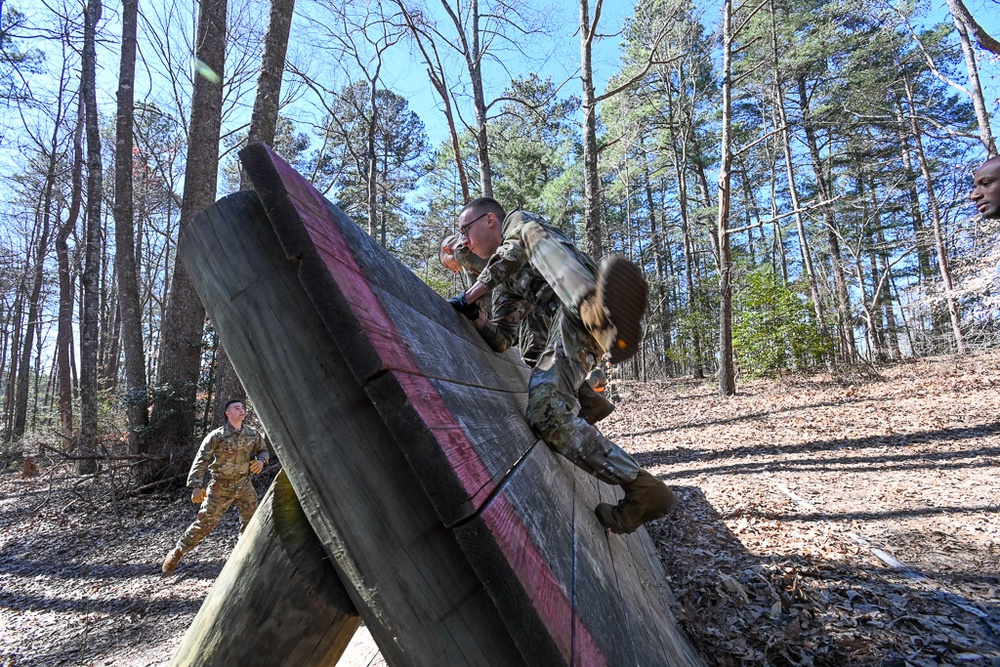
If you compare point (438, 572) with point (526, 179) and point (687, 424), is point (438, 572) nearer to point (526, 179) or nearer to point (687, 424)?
point (687, 424)

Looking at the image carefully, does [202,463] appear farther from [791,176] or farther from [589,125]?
[791,176]

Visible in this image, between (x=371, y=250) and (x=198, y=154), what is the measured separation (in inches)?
385

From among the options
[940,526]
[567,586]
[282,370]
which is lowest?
[940,526]

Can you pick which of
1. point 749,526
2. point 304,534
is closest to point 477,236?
point 304,534

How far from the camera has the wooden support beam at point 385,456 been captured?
941 mm

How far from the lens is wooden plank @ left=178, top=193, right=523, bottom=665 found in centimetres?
98

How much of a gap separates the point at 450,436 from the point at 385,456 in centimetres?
15

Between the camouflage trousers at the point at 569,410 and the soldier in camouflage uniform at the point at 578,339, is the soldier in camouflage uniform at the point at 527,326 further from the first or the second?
the camouflage trousers at the point at 569,410

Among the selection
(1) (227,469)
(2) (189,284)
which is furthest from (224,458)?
(2) (189,284)

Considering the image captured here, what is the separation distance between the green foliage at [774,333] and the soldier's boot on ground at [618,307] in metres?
16.7

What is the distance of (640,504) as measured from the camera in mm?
1930

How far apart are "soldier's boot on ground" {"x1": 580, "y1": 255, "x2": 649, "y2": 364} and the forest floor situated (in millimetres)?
1911

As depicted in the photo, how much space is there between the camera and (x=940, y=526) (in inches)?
167

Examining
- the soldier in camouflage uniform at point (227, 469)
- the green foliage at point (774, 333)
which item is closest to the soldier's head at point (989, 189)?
the soldier in camouflage uniform at point (227, 469)
